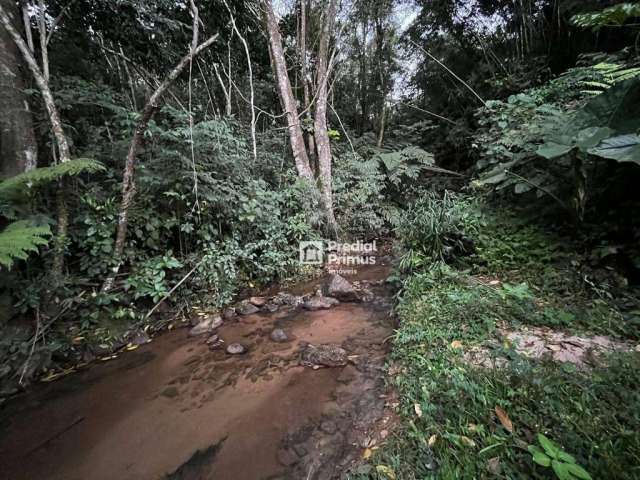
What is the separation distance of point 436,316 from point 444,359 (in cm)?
53

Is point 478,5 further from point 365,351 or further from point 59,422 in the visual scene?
point 59,422

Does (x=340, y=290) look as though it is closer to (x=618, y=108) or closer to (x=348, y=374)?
(x=348, y=374)

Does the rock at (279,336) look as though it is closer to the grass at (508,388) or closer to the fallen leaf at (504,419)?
the grass at (508,388)

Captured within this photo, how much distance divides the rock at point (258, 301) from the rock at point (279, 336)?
2.30 feet

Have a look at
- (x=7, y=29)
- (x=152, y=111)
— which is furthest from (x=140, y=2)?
(x=152, y=111)

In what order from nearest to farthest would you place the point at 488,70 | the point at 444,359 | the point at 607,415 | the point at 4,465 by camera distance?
the point at 607,415 < the point at 4,465 < the point at 444,359 < the point at 488,70

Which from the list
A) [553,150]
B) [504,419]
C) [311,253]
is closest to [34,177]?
[311,253]

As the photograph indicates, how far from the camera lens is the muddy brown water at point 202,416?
1.63m

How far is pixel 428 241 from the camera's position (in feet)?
11.2

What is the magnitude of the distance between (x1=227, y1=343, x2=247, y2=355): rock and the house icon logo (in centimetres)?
195

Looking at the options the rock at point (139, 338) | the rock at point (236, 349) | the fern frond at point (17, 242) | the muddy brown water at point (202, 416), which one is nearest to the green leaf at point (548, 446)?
the muddy brown water at point (202, 416)

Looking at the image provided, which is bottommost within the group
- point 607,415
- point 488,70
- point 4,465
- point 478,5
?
point 4,465

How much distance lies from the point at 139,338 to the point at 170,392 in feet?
3.36

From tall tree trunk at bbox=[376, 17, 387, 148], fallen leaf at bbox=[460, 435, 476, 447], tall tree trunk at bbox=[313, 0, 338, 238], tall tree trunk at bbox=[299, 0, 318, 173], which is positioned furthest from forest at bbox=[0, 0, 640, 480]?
tall tree trunk at bbox=[376, 17, 387, 148]
